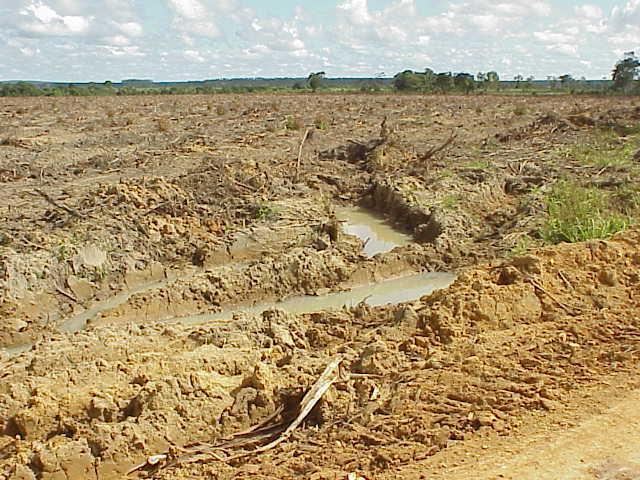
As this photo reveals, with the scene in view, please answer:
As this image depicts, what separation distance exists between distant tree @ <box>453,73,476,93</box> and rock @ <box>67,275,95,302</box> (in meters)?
47.3

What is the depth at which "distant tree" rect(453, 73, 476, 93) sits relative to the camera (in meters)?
52.8

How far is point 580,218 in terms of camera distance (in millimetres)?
10312

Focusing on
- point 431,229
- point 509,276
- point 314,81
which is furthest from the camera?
point 314,81

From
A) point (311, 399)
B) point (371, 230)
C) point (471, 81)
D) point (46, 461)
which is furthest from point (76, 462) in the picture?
point (471, 81)

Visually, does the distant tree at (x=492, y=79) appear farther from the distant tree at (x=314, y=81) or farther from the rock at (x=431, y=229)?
the rock at (x=431, y=229)

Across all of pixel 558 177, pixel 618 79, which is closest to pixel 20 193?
pixel 558 177

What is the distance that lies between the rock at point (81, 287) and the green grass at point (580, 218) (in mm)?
7188

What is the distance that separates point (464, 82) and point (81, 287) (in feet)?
159

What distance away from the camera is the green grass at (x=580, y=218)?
959 centimetres

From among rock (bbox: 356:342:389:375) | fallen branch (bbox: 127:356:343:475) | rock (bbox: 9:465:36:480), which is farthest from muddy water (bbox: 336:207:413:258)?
rock (bbox: 9:465:36:480)

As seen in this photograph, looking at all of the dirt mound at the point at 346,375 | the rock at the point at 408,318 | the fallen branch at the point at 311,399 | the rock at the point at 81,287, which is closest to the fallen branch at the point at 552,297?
the dirt mound at the point at 346,375

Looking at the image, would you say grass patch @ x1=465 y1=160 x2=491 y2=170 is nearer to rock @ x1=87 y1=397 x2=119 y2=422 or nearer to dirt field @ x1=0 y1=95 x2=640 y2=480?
dirt field @ x1=0 y1=95 x2=640 y2=480

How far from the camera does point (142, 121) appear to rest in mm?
30016

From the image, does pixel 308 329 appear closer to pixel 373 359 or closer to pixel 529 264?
pixel 373 359
